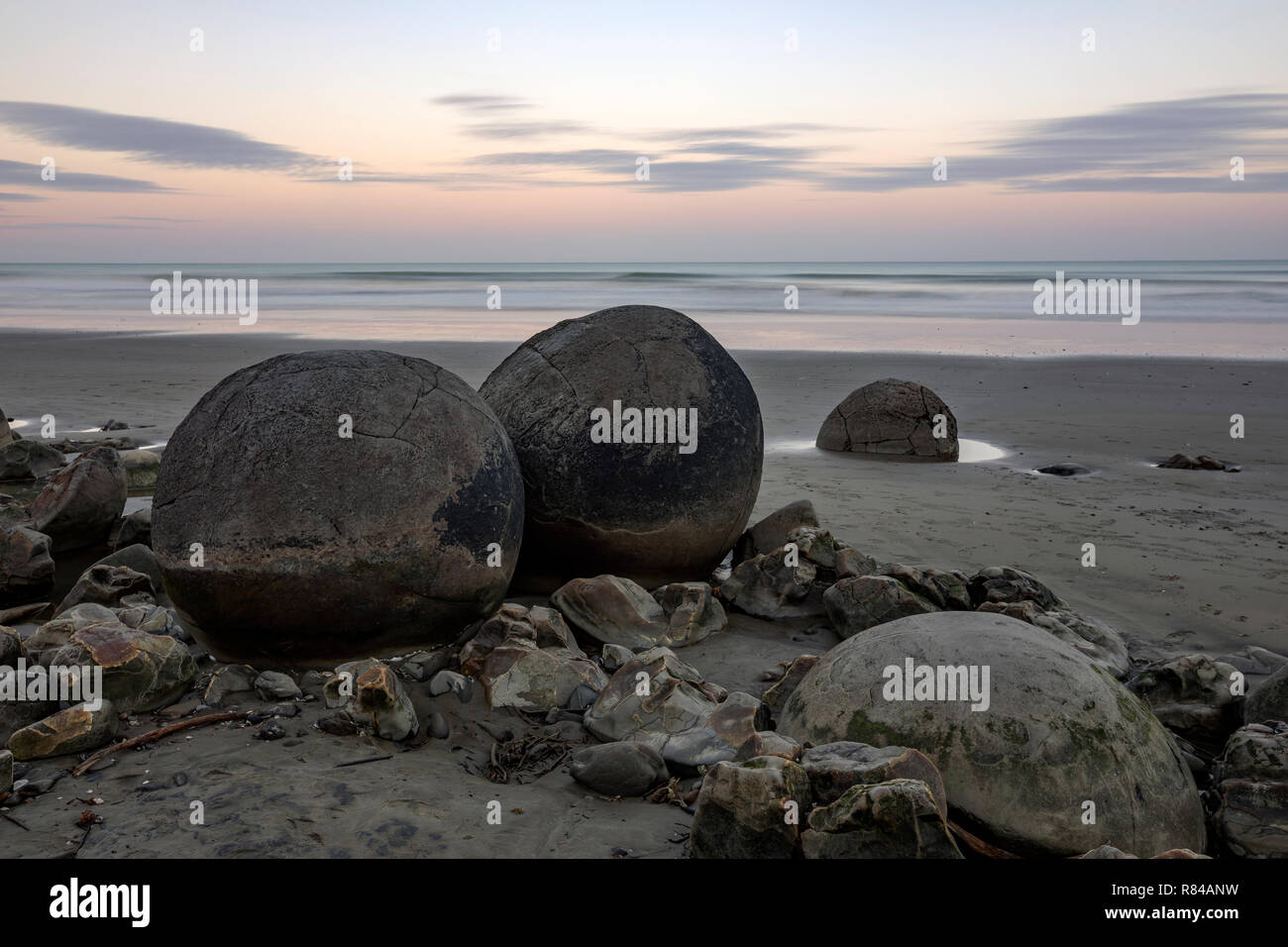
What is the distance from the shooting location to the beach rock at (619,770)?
13.1ft

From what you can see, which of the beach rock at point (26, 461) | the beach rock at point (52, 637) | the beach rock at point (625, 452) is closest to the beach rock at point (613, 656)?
the beach rock at point (625, 452)

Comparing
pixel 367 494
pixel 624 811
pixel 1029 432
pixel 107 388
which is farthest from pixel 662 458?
pixel 107 388

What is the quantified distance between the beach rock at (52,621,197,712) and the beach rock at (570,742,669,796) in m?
1.91

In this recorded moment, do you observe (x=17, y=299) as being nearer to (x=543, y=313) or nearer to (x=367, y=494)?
(x=543, y=313)

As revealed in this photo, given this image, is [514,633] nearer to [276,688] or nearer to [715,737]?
[276,688]

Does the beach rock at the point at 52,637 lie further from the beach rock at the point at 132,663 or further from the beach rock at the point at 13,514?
the beach rock at the point at 13,514

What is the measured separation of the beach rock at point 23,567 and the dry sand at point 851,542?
9.41 feet

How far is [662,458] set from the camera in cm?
619

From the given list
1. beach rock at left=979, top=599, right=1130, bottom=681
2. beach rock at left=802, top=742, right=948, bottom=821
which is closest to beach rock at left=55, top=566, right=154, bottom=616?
beach rock at left=802, top=742, right=948, bottom=821

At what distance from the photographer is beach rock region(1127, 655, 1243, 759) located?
15.5 ft

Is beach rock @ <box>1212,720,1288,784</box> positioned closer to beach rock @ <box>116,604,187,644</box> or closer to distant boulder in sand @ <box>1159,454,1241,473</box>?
beach rock @ <box>116,604,187,644</box>

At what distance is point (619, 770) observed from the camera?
4012 mm

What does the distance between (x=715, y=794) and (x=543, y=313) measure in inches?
1354

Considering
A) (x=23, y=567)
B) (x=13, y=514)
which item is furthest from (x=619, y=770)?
(x=13, y=514)
